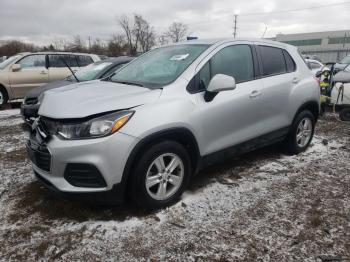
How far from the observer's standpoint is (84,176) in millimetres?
2879

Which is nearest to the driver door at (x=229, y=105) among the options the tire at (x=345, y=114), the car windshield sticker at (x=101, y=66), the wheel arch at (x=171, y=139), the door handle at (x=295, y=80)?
the wheel arch at (x=171, y=139)

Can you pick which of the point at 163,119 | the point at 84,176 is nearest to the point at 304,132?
the point at 163,119

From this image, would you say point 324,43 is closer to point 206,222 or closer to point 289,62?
point 289,62

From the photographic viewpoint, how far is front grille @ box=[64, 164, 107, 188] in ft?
9.31

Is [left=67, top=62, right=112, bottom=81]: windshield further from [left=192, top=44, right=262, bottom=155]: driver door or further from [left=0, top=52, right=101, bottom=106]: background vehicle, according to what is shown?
[left=192, top=44, right=262, bottom=155]: driver door

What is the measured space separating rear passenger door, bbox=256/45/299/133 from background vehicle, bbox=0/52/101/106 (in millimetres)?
7627

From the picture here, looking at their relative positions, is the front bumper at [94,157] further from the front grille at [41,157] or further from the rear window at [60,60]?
the rear window at [60,60]

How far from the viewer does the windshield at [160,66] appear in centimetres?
356

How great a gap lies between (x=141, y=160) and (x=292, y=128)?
8.97 feet

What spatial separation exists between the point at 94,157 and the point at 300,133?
3.46m

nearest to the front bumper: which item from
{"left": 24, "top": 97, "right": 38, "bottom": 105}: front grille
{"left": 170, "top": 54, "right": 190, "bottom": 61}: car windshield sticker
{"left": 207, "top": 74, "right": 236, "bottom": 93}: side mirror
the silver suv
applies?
the silver suv

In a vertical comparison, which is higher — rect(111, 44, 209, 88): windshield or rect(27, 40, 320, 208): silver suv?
rect(111, 44, 209, 88): windshield

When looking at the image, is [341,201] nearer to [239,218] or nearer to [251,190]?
[251,190]

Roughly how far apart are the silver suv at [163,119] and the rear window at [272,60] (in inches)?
0.7
